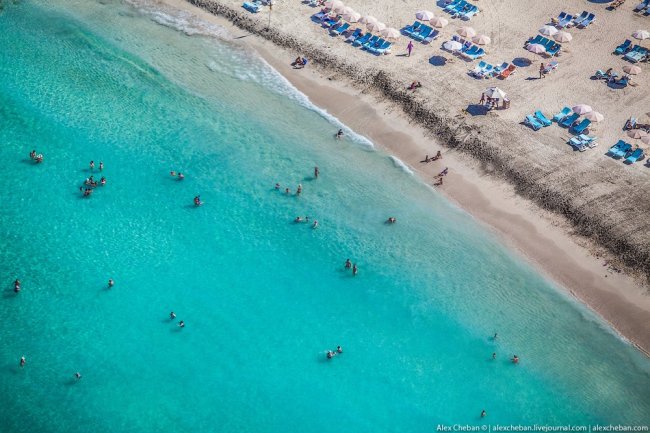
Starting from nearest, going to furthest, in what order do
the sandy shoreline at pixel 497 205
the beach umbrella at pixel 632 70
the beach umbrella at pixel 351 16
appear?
the sandy shoreline at pixel 497 205 → the beach umbrella at pixel 632 70 → the beach umbrella at pixel 351 16

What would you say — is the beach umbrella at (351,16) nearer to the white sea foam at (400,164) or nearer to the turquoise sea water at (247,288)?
the turquoise sea water at (247,288)

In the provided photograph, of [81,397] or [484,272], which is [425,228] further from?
[81,397]

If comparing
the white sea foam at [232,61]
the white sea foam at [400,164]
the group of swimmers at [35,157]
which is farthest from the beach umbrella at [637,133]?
the group of swimmers at [35,157]

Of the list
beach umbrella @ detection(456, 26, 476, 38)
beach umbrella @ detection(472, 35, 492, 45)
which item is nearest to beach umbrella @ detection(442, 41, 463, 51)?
beach umbrella @ detection(456, 26, 476, 38)

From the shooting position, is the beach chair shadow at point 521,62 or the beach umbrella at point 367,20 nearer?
the beach chair shadow at point 521,62

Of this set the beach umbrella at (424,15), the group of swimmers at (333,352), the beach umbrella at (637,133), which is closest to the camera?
the group of swimmers at (333,352)

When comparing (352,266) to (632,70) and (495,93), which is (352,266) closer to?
(495,93)

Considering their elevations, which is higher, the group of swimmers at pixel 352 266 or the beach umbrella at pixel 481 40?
the beach umbrella at pixel 481 40
